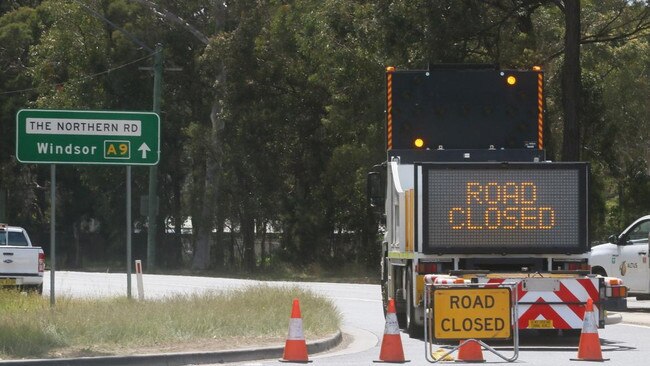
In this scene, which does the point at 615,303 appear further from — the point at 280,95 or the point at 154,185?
the point at 280,95

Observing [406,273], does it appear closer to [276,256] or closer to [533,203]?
[533,203]

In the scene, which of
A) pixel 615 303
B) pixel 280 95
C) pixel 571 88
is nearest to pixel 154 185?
pixel 280 95

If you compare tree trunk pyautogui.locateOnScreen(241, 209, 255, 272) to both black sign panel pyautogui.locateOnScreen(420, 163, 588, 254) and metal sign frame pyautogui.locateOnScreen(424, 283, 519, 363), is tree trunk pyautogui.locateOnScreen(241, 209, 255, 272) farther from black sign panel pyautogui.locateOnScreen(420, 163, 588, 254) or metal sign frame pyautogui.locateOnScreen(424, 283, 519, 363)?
metal sign frame pyautogui.locateOnScreen(424, 283, 519, 363)

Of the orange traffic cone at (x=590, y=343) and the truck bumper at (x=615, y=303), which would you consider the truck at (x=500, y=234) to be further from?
the orange traffic cone at (x=590, y=343)

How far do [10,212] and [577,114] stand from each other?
38413mm

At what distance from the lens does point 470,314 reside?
50.1 ft

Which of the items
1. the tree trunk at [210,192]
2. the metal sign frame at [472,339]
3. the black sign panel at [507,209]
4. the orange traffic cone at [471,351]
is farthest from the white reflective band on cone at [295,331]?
the tree trunk at [210,192]

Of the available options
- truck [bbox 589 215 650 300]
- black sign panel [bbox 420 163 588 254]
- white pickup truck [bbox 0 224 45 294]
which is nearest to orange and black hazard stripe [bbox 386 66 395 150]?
black sign panel [bbox 420 163 588 254]

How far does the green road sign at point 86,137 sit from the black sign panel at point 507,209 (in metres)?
5.92

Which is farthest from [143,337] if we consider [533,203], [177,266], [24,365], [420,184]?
[177,266]

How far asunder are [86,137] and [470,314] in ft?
26.7

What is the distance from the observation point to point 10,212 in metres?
62.1

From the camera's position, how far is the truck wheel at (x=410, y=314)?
18.1 metres

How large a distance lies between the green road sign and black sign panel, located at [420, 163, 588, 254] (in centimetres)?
592
